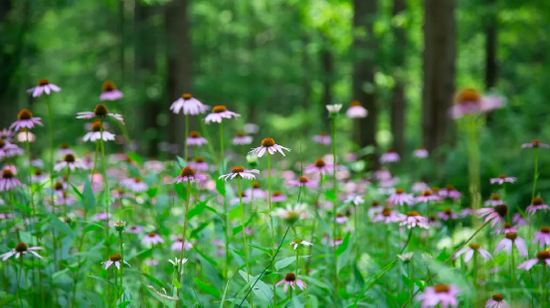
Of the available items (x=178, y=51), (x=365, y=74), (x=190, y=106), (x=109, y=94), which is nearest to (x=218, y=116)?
(x=190, y=106)

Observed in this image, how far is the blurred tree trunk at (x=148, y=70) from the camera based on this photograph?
8391mm

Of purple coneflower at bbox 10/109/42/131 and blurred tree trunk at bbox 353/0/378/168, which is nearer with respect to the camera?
purple coneflower at bbox 10/109/42/131

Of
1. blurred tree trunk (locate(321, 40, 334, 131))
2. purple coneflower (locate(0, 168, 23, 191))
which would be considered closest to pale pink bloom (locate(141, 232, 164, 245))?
purple coneflower (locate(0, 168, 23, 191))

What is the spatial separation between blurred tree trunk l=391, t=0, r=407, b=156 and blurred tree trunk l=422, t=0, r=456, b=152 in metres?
2.04

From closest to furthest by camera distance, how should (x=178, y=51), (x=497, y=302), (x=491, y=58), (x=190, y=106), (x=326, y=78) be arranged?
1. (x=497, y=302)
2. (x=190, y=106)
3. (x=178, y=51)
4. (x=326, y=78)
5. (x=491, y=58)

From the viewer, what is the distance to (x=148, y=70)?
9.35m

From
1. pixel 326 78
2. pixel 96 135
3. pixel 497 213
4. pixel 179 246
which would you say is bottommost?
pixel 179 246

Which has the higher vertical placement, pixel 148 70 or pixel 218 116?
pixel 148 70

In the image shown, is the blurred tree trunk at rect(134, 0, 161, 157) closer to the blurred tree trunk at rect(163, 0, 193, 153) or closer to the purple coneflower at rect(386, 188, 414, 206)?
the blurred tree trunk at rect(163, 0, 193, 153)

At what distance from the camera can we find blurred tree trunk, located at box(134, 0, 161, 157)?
839 centimetres

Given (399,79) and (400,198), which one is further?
(399,79)

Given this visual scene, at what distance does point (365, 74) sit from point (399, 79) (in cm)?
88

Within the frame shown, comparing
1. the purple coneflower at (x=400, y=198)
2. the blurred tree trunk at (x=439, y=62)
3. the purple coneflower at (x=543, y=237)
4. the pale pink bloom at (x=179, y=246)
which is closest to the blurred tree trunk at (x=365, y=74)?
the blurred tree trunk at (x=439, y=62)

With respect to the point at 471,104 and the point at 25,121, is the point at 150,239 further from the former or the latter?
the point at 471,104
